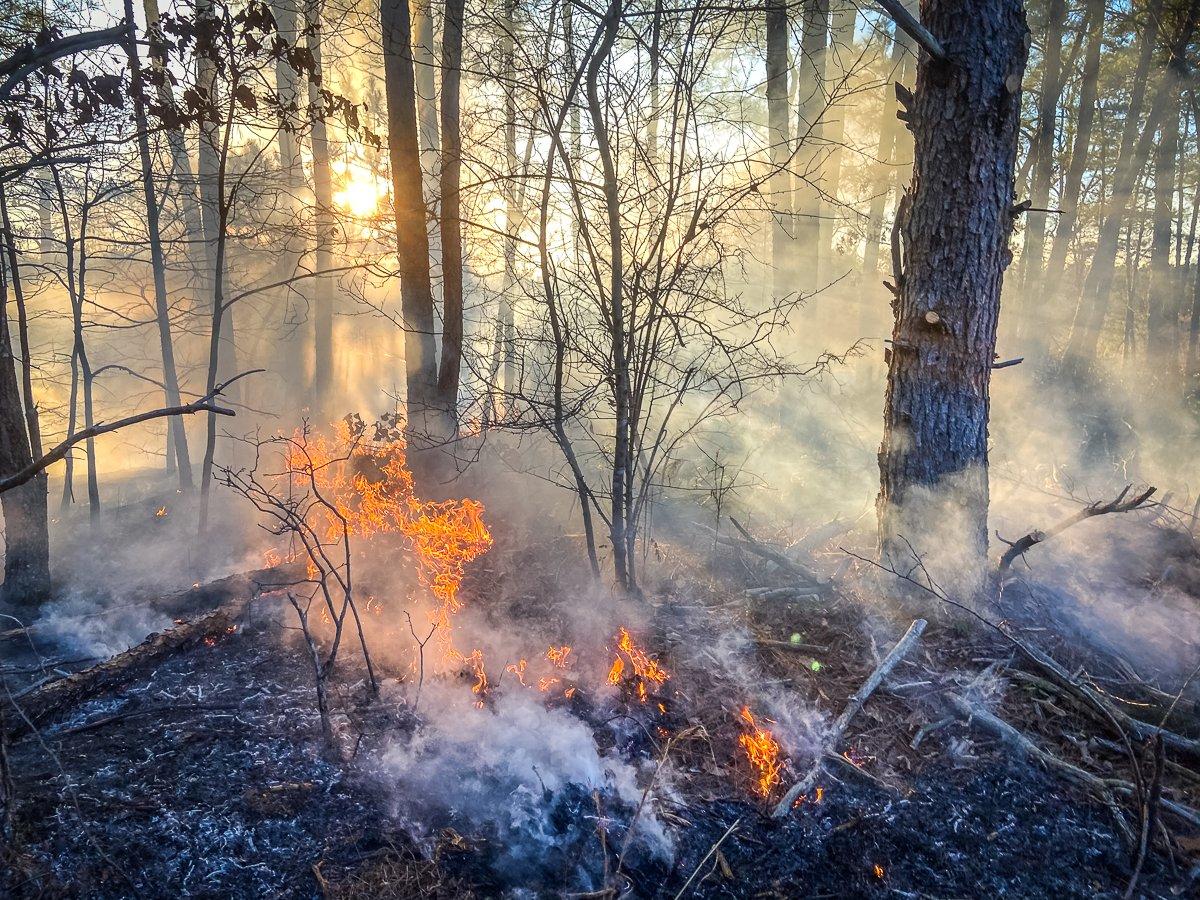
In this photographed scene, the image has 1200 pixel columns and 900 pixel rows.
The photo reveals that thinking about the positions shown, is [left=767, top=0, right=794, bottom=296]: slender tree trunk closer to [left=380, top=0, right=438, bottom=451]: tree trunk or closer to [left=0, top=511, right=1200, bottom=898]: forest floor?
[left=380, top=0, right=438, bottom=451]: tree trunk

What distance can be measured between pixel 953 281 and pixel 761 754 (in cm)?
373

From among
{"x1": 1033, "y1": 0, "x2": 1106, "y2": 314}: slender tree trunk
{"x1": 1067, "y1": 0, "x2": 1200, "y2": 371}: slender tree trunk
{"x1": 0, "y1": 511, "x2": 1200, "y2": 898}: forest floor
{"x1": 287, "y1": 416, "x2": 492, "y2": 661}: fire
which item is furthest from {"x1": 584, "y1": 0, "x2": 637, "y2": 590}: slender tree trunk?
{"x1": 1067, "y1": 0, "x2": 1200, "y2": 371}: slender tree trunk

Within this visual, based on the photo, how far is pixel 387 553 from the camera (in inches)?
245

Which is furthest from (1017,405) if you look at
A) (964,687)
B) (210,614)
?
(210,614)

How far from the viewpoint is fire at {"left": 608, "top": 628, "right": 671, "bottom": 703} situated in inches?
174

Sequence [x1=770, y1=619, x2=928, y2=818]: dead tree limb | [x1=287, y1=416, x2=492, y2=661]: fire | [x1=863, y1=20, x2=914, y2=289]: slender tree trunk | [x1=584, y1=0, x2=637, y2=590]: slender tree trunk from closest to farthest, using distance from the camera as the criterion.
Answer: [x1=770, y1=619, x2=928, y2=818]: dead tree limb, [x1=584, y1=0, x2=637, y2=590]: slender tree trunk, [x1=287, y1=416, x2=492, y2=661]: fire, [x1=863, y1=20, x2=914, y2=289]: slender tree trunk

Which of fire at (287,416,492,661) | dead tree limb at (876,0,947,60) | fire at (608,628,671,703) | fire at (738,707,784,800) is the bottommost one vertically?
fire at (738,707,784,800)

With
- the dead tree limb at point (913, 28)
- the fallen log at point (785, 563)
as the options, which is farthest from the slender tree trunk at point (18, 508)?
the dead tree limb at point (913, 28)

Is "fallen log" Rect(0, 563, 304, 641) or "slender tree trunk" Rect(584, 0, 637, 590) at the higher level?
"slender tree trunk" Rect(584, 0, 637, 590)

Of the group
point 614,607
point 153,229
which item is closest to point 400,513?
point 614,607

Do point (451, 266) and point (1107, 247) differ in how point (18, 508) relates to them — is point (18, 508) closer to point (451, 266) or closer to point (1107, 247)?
point (451, 266)

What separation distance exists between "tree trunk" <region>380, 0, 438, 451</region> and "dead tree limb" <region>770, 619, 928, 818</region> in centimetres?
482

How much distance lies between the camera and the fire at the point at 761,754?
11.7 ft

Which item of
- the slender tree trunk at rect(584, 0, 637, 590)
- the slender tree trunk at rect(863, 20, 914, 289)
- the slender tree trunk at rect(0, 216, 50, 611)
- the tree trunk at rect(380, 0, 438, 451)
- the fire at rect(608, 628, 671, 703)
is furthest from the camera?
the slender tree trunk at rect(863, 20, 914, 289)
